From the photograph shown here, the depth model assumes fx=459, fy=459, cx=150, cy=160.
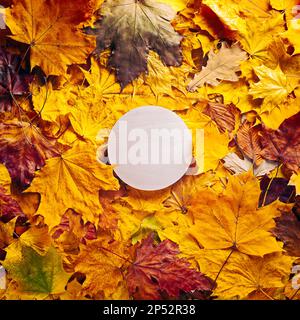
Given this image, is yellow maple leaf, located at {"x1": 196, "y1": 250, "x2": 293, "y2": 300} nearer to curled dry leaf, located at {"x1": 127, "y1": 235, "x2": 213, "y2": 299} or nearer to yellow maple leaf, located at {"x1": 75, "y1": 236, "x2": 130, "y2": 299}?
curled dry leaf, located at {"x1": 127, "y1": 235, "x2": 213, "y2": 299}

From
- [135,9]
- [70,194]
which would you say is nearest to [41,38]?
[135,9]

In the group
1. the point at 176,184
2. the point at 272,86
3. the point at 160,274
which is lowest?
the point at 160,274

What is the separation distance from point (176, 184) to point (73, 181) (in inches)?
7.1

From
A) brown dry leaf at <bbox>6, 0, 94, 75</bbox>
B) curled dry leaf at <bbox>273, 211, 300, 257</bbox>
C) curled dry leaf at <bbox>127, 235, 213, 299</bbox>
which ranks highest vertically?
brown dry leaf at <bbox>6, 0, 94, 75</bbox>

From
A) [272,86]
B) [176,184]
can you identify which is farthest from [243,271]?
[272,86]

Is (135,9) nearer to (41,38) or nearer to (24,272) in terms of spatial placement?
(41,38)

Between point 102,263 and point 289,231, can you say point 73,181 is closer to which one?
point 102,263

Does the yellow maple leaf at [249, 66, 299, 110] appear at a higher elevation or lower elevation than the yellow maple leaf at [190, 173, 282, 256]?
higher

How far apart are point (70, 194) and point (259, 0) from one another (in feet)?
1.56

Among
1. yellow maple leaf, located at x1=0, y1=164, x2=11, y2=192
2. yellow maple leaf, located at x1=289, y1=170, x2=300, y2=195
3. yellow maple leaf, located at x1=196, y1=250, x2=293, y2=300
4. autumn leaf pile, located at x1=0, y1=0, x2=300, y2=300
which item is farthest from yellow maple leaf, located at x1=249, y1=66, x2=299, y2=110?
yellow maple leaf, located at x1=0, y1=164, x2=11, y2=192

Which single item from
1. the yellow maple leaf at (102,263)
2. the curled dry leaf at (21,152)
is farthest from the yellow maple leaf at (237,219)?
the curled dry leaf at (21,152)

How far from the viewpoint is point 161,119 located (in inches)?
31.6

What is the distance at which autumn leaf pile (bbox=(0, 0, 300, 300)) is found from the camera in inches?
31.3

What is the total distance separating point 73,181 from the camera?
800mm
